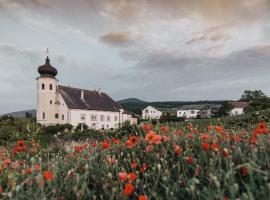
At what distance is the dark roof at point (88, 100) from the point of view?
63156mm

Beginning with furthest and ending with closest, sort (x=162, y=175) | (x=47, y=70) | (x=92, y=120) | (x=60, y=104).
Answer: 1. (x=92, y=120)
2. (x=47, y=70)
3. (x=60, y=104)
4. (x=162, y=175)

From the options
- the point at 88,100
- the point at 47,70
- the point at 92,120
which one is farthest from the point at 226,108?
the point at 47,70

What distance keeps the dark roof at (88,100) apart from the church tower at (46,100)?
2148 mm

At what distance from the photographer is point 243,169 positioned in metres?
2.82

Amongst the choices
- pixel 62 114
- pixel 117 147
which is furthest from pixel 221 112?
pixel 117 147

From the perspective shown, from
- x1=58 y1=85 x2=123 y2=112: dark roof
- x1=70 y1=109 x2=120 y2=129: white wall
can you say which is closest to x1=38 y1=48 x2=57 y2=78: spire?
x1=58 y1=85 x2=123 y2=112: dark roof

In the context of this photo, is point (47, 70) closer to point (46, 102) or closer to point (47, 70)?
point (47, 70)

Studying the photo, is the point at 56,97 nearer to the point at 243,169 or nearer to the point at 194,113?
the point at 243,169

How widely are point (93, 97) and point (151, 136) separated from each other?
6800 cm

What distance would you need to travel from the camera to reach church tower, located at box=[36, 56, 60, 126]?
63250 millimetres

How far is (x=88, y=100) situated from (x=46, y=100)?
971 centimetres

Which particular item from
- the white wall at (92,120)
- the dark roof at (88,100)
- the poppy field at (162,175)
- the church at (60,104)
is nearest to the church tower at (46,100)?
the church at (60,104)

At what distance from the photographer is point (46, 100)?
6322 centimetres

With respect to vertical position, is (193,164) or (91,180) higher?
(193,164)
